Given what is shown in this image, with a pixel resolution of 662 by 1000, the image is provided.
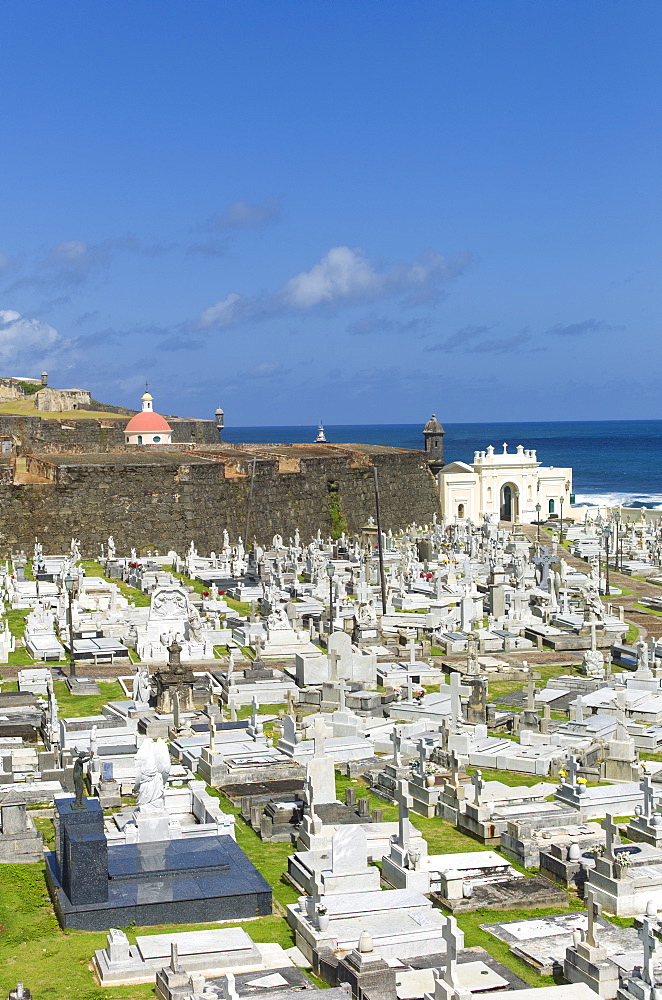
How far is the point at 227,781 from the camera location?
49.1ft

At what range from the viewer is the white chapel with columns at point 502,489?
48.6 meters

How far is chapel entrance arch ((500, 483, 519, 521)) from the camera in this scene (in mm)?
49312

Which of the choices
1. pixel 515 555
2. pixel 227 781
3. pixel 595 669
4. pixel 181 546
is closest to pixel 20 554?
pixel 181 546

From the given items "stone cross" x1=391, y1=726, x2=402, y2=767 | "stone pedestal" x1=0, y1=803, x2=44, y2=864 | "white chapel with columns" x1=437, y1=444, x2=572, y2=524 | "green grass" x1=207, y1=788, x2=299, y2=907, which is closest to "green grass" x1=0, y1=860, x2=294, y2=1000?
"stone pedestal" x1=0, y1=803, x2=44, y2=864

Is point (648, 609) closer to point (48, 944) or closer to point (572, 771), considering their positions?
point (572, 771)

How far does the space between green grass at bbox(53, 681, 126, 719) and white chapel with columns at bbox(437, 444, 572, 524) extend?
29208 millimetres

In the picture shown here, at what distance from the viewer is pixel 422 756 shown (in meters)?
14.7

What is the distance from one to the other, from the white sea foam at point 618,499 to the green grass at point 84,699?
51.6 meters

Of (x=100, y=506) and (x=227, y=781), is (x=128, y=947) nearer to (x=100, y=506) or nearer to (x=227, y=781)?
(x=227, y=781)

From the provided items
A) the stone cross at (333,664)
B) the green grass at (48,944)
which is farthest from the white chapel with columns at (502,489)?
the green grass at (48,944)

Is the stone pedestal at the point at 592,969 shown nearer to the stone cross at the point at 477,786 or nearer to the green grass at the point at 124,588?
the stone cross at the point at 477,786

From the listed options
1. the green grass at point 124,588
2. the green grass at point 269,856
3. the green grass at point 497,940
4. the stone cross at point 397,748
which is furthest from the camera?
the green grass at point 124,588

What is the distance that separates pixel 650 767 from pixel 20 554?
2662cm

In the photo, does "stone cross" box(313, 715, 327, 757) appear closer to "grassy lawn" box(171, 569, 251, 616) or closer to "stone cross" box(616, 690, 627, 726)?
"stone cross" box(616, 690, 627, 726)
